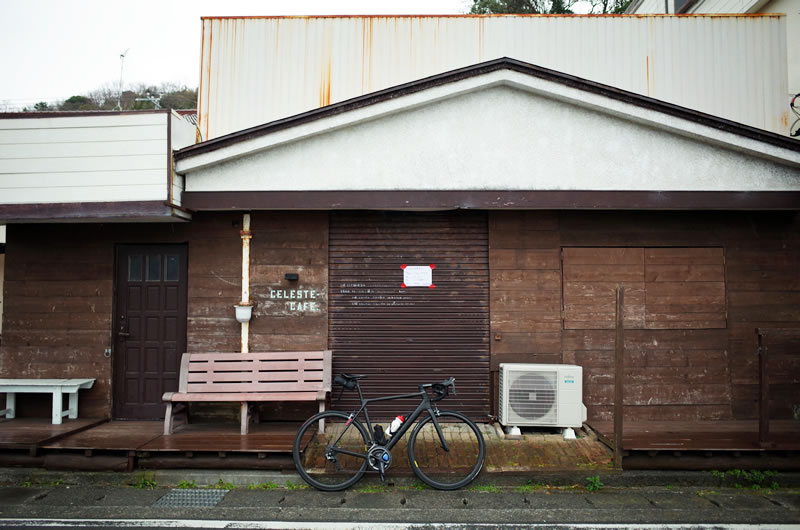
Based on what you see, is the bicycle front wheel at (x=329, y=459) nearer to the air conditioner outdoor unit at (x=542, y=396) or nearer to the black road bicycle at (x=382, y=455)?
the black road bicycle at (x=382, y=455)

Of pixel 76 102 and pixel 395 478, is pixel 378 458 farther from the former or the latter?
pixel 76 102

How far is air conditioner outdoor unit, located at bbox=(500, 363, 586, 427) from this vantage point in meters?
6.70

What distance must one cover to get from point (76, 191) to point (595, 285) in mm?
6864

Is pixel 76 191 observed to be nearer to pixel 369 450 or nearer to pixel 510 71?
pixel 369 450

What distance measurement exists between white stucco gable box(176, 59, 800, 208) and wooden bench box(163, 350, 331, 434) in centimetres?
219

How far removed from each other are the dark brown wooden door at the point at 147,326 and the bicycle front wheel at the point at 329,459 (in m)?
2.52

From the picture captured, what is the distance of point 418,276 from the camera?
742cm

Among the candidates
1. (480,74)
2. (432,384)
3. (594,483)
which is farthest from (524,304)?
(480,74)

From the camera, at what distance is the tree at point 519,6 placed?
2105cm

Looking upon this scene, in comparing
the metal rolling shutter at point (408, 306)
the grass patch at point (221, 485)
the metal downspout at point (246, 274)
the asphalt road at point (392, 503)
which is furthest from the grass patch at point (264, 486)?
the metal downspout at point (246, 274)

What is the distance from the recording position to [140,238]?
739 centimetres

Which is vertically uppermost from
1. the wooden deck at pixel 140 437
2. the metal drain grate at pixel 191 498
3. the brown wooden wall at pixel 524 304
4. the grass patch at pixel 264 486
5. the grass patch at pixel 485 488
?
the brown wooden wall at pixel 524 304

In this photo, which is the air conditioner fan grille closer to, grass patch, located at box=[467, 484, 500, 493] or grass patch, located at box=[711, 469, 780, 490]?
grass patch, located at box=[467, 484, 500, 493]

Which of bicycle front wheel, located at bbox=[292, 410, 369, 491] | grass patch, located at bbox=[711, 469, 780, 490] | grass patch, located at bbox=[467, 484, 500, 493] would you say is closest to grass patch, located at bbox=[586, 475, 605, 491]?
grass patch, located at bbox=[467, 484, 500, 493]
